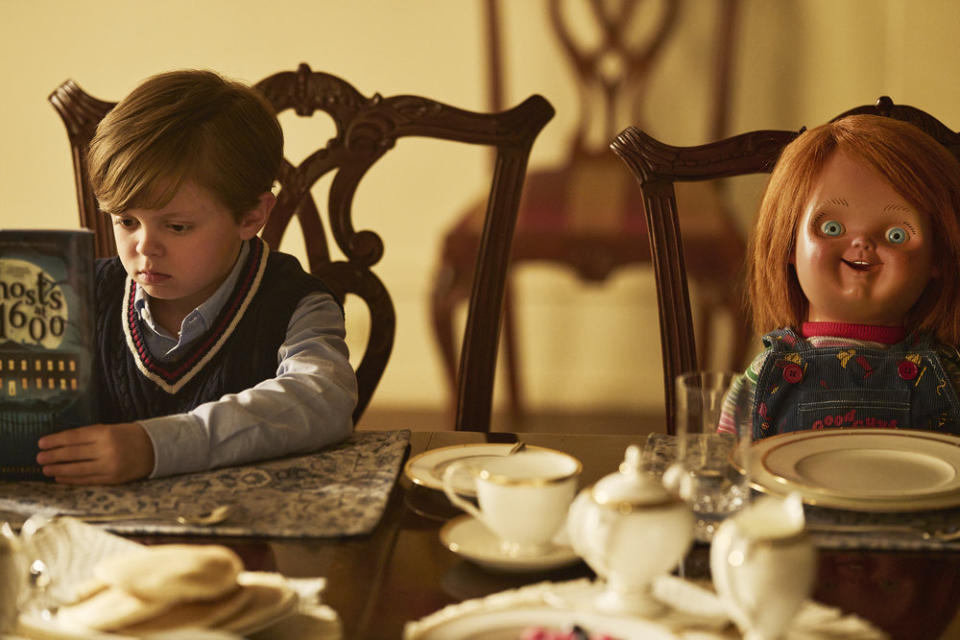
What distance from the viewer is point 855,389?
1.17 meters

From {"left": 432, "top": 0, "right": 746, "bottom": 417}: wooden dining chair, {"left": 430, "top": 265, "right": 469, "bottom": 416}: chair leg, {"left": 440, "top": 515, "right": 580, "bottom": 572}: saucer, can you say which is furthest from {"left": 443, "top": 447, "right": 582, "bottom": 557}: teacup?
{"left": 430, "top": 265, "right": 469, "bottom": 416}: chair leg

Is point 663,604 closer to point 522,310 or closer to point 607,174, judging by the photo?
point 607,174

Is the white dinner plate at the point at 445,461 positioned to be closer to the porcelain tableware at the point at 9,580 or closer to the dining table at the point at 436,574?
the dining table at the point at 436,574

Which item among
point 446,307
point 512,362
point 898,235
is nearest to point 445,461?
point 898,235

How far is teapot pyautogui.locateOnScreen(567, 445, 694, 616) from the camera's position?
0.65 metres

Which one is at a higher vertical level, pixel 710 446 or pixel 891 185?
pixel 891 185

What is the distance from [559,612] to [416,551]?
191 millimetres

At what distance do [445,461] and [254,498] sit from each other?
0.18 m

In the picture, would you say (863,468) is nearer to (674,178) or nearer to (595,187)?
(674,178)

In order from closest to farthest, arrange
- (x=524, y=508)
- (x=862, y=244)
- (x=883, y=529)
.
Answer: (x=524, y=508)
(x=883, y=529)
(x=862, y=244)

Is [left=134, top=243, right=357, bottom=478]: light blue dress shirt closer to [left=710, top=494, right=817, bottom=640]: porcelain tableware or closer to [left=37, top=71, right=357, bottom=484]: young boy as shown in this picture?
[left=37, top=71, right=357, bottom=484]: young boy

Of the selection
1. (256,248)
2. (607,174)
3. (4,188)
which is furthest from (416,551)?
(4,188)

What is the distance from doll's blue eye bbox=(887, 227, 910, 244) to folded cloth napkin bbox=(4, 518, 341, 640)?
707 mm

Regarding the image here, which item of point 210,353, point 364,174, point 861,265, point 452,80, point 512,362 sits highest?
point 452,80
